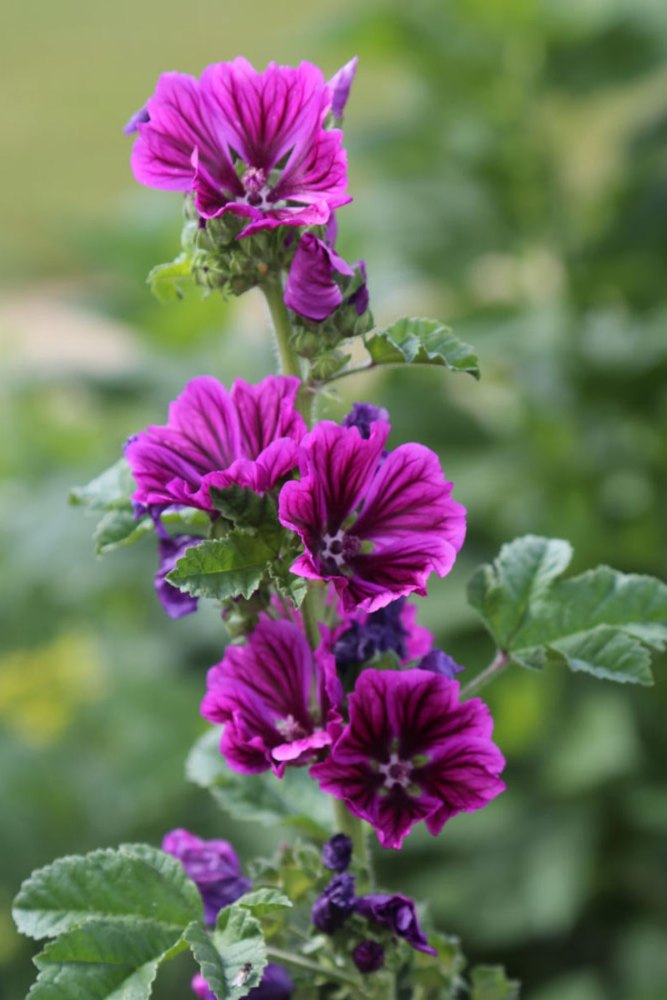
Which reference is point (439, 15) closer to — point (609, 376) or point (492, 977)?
point (609, 376)

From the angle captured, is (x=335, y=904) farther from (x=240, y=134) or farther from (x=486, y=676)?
(x=240, y=134)

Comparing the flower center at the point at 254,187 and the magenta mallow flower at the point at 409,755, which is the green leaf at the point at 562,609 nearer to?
the magenta mallow flower at the point at 409,755

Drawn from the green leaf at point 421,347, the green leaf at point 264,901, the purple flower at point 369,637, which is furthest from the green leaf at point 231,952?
the green leaf at point 421,347

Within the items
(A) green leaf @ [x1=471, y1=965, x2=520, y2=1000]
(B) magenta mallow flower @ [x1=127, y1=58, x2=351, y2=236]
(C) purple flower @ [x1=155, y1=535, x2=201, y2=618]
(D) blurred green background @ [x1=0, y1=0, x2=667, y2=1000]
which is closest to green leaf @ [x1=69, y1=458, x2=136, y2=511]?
(C) purple flower @ [x1=155, y1=535, x2=201, y2=618]

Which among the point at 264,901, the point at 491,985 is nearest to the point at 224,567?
the point at 264,901

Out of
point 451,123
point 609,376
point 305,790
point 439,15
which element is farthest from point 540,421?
point 305,790
